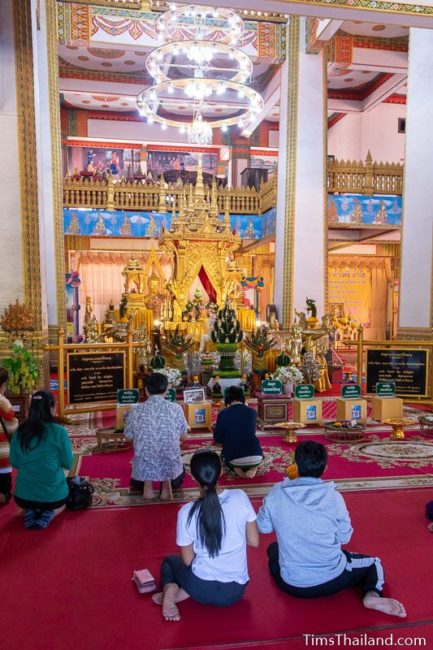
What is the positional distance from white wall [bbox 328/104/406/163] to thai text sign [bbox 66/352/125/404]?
12.6 metres

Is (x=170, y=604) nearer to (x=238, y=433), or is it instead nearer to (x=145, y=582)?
(x=145, y=582)

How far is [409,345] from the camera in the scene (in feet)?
24.7

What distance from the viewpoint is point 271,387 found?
21.0 feet

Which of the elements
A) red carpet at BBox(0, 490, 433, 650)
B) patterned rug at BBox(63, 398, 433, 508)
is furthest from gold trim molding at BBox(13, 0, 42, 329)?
red carpet at BBox(0, 490, 433, 650)

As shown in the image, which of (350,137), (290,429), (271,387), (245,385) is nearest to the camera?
(290,429)

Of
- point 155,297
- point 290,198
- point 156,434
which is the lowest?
point 156,434

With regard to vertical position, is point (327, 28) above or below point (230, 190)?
above

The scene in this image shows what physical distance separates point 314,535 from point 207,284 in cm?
984

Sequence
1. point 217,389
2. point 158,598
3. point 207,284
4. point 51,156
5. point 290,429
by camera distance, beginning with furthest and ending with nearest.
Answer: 1. point 207,284
2. point 51,156
3. point 217,389
4. point 290,429
5. point 158,598

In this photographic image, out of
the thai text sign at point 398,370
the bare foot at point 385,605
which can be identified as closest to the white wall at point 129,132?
the thai text sign at point 398,370

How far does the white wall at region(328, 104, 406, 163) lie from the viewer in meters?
16.7

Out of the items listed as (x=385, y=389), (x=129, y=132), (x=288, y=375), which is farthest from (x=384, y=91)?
(x=385, y=389)

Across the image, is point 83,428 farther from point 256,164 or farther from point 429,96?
point 256,164

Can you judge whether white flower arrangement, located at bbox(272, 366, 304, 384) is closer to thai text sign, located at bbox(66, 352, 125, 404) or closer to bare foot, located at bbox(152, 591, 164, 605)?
thai text sign, located at bbox(66, 352, 125, 404)
